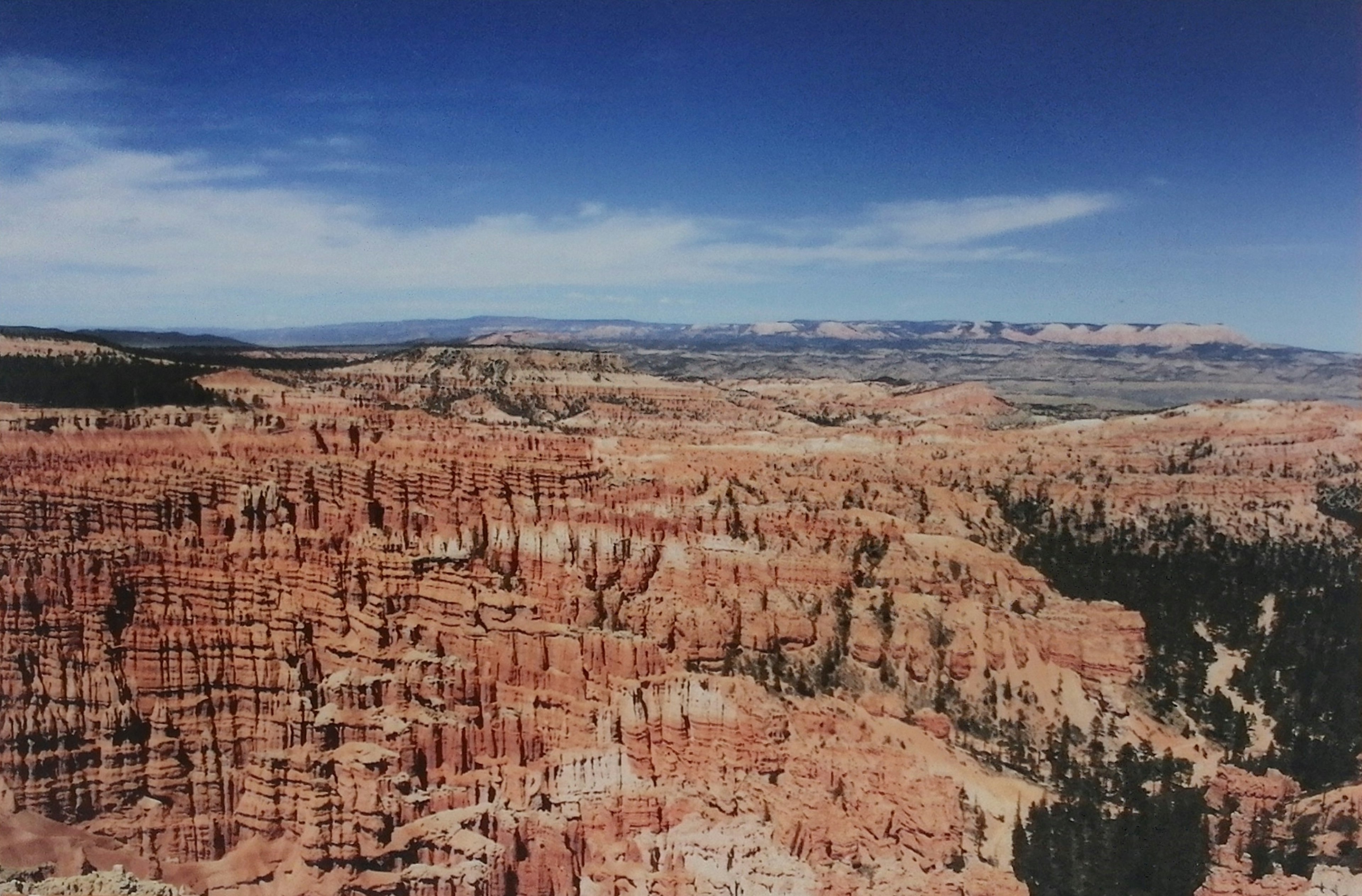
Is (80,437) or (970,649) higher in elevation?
(80,437)

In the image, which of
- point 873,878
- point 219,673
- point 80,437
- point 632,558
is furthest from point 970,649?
point 80,437

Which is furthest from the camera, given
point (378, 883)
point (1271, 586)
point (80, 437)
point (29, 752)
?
point (1271, 586)

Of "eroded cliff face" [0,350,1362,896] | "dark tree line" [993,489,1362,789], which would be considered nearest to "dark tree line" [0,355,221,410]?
"eroded cliff face" [0,350,1362,896]

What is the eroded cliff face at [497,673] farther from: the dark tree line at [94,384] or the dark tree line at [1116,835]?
the dark tree line at [94,384]

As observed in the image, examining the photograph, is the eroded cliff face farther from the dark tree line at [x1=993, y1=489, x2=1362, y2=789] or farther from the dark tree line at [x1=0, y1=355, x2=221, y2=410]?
the dark tree line at [x1=0, y1=355, x2=221, y2=410]

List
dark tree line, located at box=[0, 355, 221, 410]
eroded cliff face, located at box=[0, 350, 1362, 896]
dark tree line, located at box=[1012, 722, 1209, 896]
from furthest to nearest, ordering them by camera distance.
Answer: dark tree line, located at box=[0, 355, 221, 410], dark tree line, located at box=[1012, 722, 1209, 896], eroded cliff face, located at box=[0, 350, 1362, 896]

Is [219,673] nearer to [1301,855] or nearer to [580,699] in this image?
[580,699]
